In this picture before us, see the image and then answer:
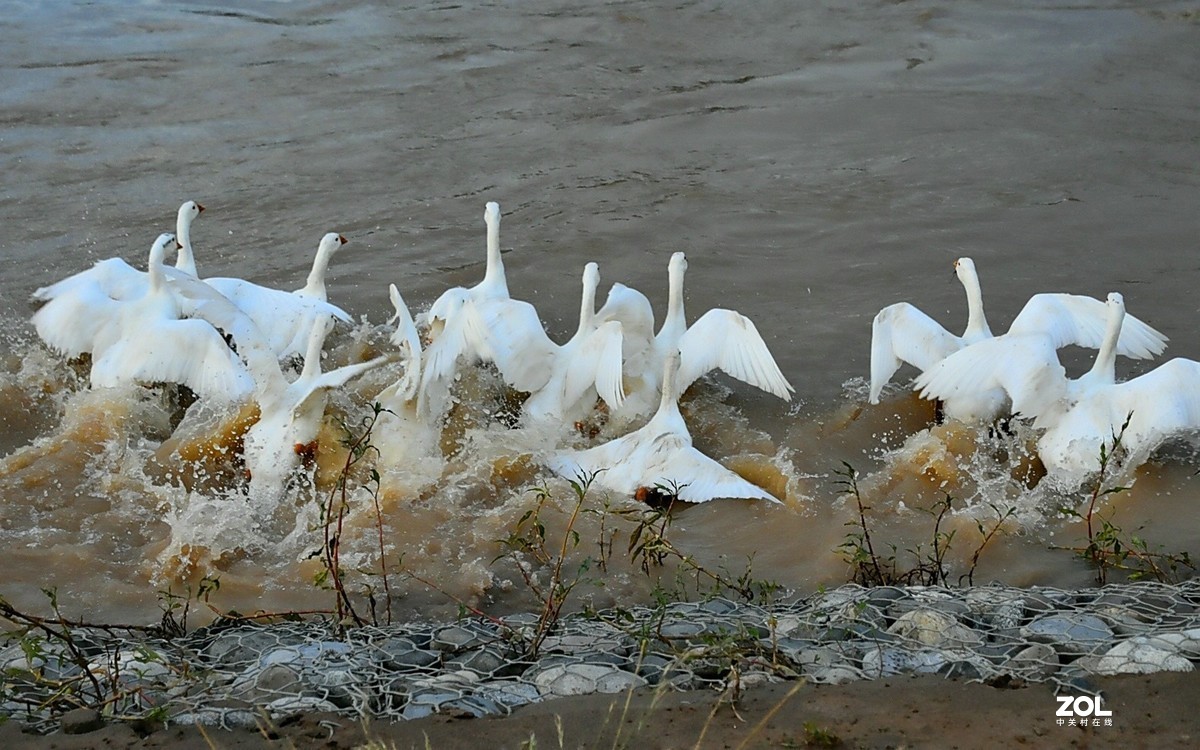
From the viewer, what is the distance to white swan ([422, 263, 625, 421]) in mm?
7051

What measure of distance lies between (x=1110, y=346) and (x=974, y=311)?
0.92 meters

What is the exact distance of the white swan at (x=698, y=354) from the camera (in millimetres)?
7367

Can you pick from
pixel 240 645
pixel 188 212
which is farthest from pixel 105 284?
pixel 240 645

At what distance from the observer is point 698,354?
7484 mm

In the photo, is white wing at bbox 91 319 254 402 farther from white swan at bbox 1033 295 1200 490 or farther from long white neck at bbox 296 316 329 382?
white swan at bbox 1033 295 1200 490

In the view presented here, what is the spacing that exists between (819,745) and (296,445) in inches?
156

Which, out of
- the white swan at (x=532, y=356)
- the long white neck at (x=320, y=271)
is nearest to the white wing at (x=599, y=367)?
the white swan at (x=532, y=356)

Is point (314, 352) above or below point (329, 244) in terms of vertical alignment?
below

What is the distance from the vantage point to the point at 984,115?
→ 485 inches

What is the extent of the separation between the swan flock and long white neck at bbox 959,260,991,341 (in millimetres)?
18

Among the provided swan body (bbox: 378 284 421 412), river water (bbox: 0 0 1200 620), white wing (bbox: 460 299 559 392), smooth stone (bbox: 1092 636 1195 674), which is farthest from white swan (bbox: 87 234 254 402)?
smooth stone (bbox: 1092 636 1195 674)

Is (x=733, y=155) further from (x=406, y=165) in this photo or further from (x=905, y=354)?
(x=905, y=354)

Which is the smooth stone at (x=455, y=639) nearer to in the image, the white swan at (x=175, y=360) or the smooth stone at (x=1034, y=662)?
the smooth stone at (x=1034, y=662)

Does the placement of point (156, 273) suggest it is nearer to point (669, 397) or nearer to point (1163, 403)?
point (669, 397)
